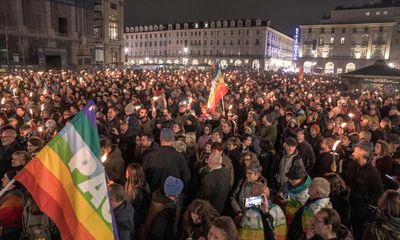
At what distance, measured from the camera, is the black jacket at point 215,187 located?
4.76 meters

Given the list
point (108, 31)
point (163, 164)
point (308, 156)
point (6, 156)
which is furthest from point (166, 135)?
point (108, 31)

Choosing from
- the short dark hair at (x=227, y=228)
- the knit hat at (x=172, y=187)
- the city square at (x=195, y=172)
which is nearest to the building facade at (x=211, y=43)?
the city square at (x=195, y=172)

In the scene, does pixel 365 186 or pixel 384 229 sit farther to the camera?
pixel 365 186

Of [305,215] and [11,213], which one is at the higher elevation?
[305,215]

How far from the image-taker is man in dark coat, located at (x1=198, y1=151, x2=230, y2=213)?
4762mm

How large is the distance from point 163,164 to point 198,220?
70.8 inches

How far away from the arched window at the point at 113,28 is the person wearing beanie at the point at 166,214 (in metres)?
62.8

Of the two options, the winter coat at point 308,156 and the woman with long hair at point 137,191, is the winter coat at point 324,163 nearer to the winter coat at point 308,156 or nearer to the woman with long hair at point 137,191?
the winter coat at point 308,156

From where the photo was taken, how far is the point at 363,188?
5.14m

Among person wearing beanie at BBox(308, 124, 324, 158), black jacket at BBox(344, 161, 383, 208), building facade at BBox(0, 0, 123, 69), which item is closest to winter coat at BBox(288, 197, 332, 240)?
black jacket at BBox(344, 161, 383, 208)

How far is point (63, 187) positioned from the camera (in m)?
2.98

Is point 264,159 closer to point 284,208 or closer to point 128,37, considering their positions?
point 284,208

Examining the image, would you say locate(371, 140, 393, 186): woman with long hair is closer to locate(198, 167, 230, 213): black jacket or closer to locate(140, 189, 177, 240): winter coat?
locate(198, 167, 230, 213): black jacket

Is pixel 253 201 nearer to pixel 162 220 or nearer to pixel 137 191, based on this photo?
pixel 162 220
